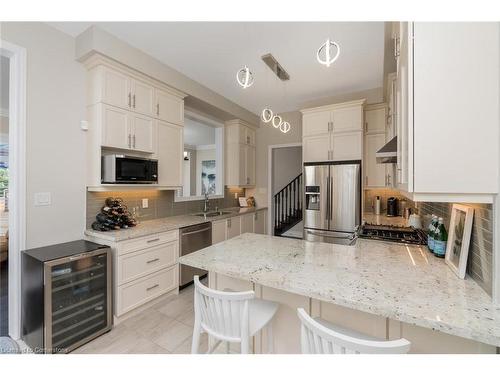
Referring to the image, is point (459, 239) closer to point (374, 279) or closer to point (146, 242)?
point (374, 279)

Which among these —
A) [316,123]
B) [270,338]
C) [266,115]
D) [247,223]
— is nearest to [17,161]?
[266,115]

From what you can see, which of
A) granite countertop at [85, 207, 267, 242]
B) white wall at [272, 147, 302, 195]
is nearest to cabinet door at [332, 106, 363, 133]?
granite countertop at [85, 207, 267, 242]

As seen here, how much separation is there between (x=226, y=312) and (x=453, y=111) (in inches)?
56.7

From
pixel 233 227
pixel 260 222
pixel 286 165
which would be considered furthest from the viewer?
pixel 286 165

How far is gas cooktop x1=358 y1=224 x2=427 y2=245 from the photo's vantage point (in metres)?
1.98

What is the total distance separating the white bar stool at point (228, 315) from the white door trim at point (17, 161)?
186 cm

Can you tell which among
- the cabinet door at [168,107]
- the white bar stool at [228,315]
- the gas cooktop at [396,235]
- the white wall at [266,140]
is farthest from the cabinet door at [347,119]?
the white bar stool at [228,315]

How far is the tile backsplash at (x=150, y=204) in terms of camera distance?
2545mm

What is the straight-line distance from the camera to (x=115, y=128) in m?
2.49

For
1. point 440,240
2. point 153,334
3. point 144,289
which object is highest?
point 440,240

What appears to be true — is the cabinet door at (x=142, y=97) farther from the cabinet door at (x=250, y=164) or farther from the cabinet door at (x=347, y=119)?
the cabinet door at (x=347, y=119)

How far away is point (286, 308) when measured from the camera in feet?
4.98
